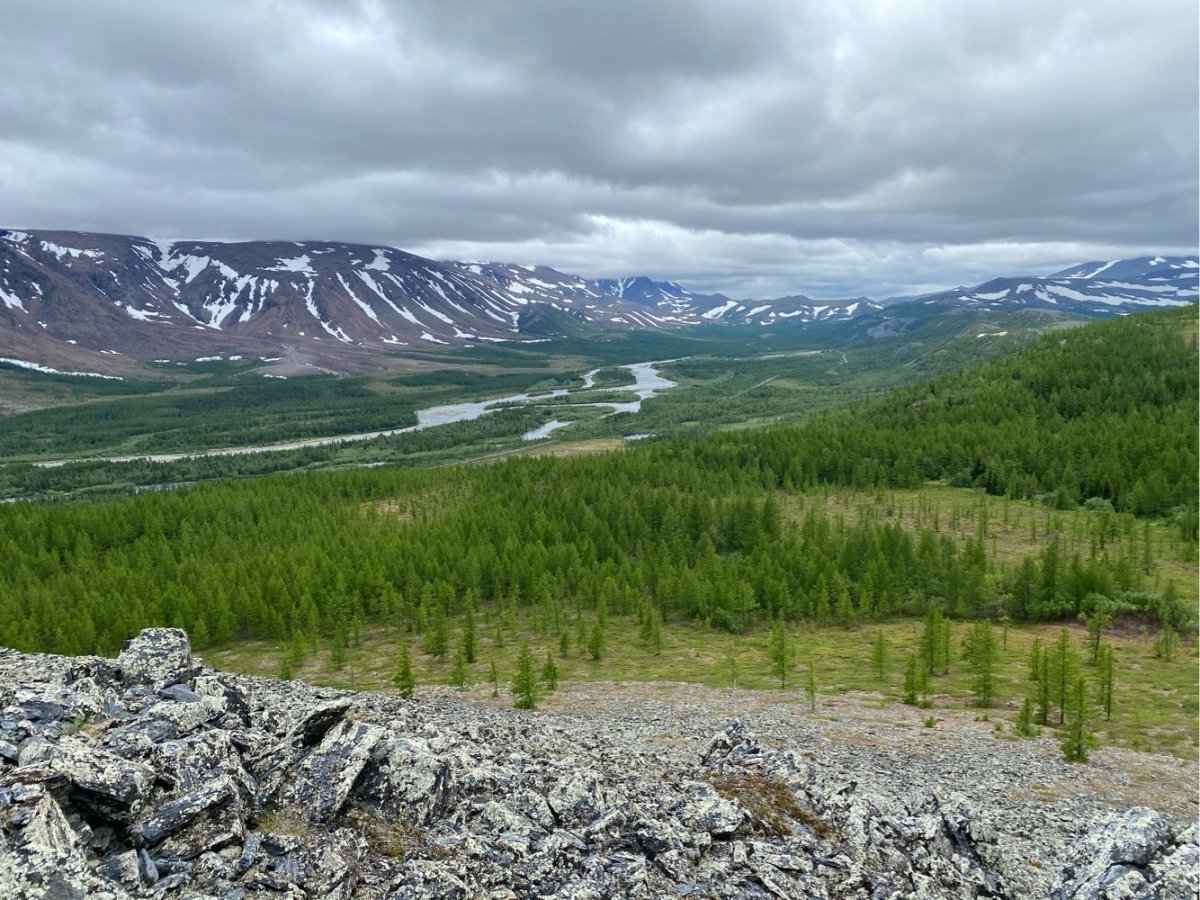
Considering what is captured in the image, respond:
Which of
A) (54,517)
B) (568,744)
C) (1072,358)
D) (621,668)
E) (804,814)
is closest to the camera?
(804,814)

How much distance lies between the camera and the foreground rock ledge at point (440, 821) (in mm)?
15195

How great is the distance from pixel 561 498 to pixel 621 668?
146 feet

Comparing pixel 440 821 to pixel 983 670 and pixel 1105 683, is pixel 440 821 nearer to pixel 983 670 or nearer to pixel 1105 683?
pixel 983 670

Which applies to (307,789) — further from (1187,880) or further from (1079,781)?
(1079,781)

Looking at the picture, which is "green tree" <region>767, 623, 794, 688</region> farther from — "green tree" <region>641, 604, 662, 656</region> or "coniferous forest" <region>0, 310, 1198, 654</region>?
"coniferous forest" <region>0, 310, 1198, 654</region>

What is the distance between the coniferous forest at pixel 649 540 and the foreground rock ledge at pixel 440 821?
103 feet

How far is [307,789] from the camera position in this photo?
720 inches

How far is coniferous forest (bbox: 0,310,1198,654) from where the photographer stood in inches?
2313

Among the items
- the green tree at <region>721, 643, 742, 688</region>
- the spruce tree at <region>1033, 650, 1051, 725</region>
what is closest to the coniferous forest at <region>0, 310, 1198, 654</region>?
the green tree at <region>721, 643, 742, 688</region>

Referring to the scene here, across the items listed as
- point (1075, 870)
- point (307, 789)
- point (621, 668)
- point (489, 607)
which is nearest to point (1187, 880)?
point (1075, 870)

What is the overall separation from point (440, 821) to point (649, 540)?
201 feet

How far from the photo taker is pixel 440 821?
18.5 metres

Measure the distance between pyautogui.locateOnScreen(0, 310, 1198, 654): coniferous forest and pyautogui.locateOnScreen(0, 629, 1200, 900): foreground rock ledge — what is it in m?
31.4

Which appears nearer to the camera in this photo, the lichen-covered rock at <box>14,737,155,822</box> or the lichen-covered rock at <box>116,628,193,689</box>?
the lichen-covered rock at <box>14,737,155,822</box>
